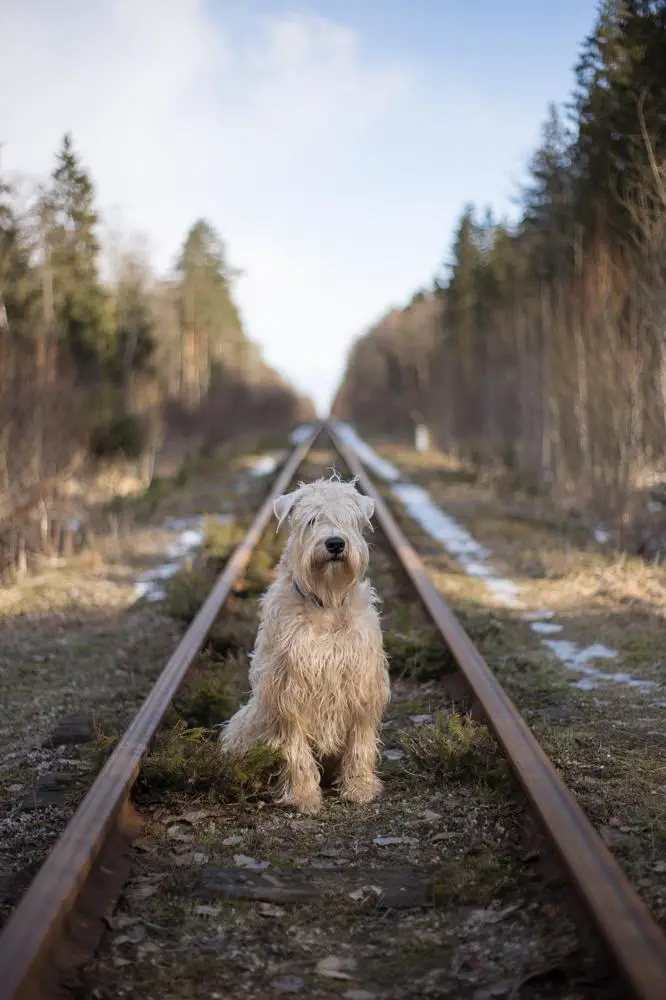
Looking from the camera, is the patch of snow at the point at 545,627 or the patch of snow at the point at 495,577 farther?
the patch of snow at the point at 545,627

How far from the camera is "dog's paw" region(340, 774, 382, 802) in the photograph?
4.64 metres

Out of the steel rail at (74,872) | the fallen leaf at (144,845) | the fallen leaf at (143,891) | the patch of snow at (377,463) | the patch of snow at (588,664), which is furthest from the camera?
the patch of snow at (377,463)

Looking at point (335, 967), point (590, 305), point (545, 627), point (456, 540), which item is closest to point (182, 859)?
point (335, 967)

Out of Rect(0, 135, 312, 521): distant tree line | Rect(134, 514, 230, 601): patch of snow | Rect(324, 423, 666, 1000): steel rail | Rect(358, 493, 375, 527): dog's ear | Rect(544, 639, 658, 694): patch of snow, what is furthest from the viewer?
Rect(0, 135, 312, 521): distant tree line

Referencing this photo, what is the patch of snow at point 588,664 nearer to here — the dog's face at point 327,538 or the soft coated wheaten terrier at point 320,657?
the soft coated wheaten terrier at point 320,657

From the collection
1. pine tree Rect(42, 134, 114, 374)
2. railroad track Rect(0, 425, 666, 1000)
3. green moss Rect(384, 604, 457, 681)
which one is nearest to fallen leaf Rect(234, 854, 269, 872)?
railroad track Rect(0, 425, 666, 1000)

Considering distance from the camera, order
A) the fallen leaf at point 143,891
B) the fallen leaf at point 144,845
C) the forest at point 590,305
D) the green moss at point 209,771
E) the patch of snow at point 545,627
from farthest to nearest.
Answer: the forest at point 590,305 → the patch of snow at point 545,627 → the green moss at point 209,771 → the fallen leaf at point 144,845 → the fallen leaf at point 143,891

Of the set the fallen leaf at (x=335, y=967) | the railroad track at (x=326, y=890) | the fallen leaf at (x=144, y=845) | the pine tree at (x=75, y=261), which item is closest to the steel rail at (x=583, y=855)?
the railroad track at (x=326, y=890)

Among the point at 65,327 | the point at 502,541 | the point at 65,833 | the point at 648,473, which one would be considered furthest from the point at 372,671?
the point at 65,327

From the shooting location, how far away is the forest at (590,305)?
1091 centimetres

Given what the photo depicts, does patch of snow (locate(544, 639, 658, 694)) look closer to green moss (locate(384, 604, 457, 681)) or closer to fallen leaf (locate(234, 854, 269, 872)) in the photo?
green moss (locate(384, 604, 457, 681))

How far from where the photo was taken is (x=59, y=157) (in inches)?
880

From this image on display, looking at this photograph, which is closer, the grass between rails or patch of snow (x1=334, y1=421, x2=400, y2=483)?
the grass between rails

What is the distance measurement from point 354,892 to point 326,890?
0.10 meters
